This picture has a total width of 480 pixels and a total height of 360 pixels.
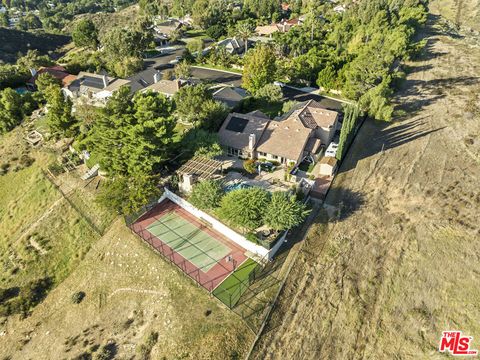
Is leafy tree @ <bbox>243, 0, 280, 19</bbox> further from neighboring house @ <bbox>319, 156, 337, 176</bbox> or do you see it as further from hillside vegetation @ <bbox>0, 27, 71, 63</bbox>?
neighboring house @ <bbox>319, 156, 337, 176</bbox>

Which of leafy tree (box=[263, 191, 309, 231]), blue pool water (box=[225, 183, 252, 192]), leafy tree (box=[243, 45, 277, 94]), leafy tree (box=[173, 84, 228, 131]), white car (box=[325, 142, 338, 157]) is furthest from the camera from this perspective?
leafy tree (box=[243, 45, 277, 94])

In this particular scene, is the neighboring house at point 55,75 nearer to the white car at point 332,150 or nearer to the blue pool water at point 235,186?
the blue pool water at point 235,186

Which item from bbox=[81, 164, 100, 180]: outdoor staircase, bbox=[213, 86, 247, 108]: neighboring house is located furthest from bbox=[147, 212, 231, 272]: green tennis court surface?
bbox=[213, 86, 247, 108]: neighboring house

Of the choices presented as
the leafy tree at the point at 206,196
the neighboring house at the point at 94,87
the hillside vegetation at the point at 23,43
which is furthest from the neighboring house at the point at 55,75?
the hillside vegetation at the point at 23,43

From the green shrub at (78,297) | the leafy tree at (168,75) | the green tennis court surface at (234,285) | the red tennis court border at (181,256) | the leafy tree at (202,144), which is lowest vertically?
the green shrub at (78,297)

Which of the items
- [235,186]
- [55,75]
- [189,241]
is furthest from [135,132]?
[55,75]

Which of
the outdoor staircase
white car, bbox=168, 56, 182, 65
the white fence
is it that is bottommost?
the white fence

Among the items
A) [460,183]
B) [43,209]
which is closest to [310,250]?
[460,183]

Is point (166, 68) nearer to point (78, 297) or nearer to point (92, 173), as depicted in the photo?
point (92, 173)

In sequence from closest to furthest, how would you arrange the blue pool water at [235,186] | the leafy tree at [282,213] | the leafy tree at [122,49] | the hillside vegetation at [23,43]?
the leafy tree at [282,213] < the blue pool water at [235,186] < the leafy tree at [122,49] < the hillside vegetation at [23,43]
